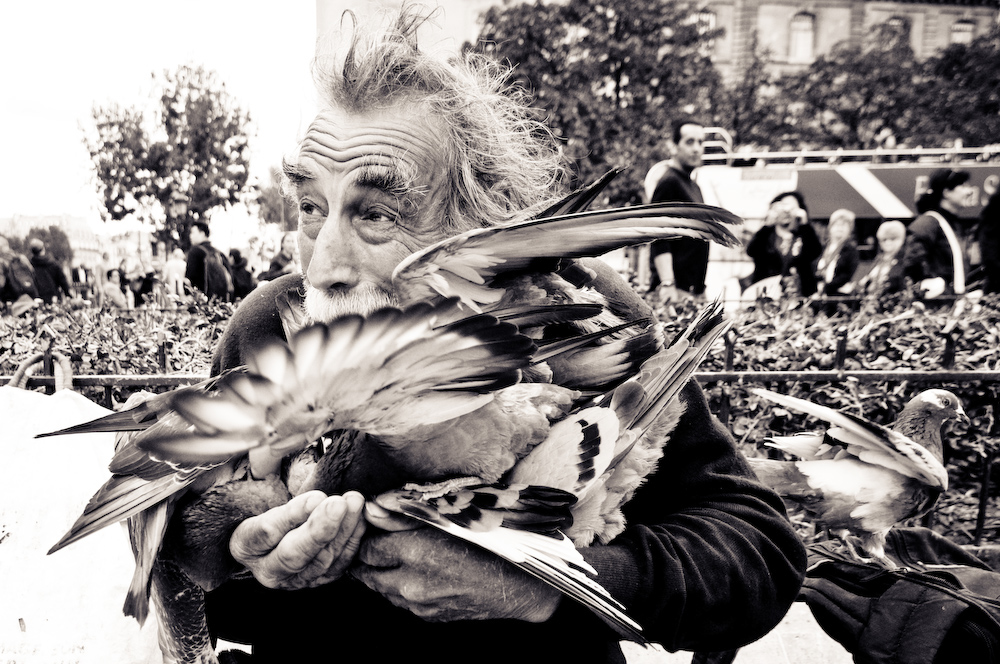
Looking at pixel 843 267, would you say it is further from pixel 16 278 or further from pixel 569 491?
pixel 16 278

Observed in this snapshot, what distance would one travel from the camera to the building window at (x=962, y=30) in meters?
35.9

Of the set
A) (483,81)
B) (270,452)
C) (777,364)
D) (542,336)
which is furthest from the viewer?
(777,364)

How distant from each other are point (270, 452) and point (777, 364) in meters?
3.46

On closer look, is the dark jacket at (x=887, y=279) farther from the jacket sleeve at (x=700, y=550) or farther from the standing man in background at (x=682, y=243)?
the jacket sleeve at (x=700, y=550)

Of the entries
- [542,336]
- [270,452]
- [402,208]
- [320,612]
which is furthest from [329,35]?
[320,612]

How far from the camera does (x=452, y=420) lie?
0.87 meters

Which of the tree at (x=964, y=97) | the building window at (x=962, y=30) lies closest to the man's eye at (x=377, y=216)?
the tree at (x=964, y=97)

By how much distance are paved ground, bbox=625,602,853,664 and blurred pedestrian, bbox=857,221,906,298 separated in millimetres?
4729

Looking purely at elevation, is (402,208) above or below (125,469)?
above

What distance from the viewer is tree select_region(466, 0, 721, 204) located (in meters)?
18.6

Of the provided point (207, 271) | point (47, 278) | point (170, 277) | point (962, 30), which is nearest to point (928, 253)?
point (207, 271)

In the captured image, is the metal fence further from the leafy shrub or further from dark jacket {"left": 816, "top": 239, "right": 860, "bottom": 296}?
dark jacket {"left": 816, "top": 239, "right": 860, "bottom": 296}

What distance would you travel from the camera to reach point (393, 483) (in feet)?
3.01

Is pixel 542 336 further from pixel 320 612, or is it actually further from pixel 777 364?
pixel 777 364
